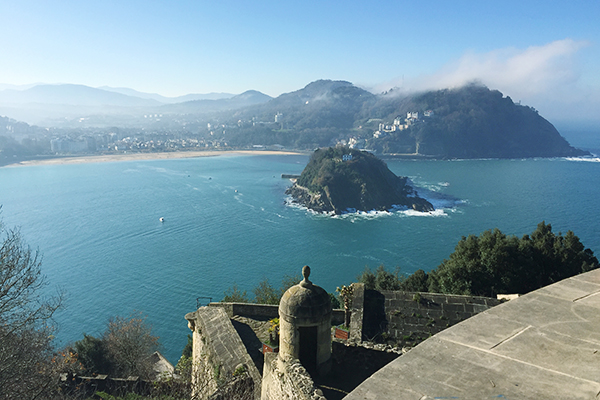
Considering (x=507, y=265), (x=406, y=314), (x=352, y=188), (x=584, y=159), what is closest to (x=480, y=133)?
(x=584, y=159)

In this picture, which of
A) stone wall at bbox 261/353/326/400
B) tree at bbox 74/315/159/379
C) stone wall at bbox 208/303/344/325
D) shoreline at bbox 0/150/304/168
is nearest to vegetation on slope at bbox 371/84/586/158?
shoreline at bbox 0/150/304/168

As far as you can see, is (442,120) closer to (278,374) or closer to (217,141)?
(217,141)

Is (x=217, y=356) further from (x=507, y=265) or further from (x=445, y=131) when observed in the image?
(x=445, y=131)

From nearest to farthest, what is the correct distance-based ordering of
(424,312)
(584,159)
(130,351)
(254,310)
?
1. (424,312)
2. (254,310)
3. (130,351)
4. (584,159)

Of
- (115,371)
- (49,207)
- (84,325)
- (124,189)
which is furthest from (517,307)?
(124,189)

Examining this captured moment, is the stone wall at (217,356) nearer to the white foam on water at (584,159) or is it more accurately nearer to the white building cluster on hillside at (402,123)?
the white foam on water at (584,159)

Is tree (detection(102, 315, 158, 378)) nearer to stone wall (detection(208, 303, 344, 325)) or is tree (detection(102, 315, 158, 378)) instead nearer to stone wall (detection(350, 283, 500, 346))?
stone wall (detection(208, 303, 344, 325))
